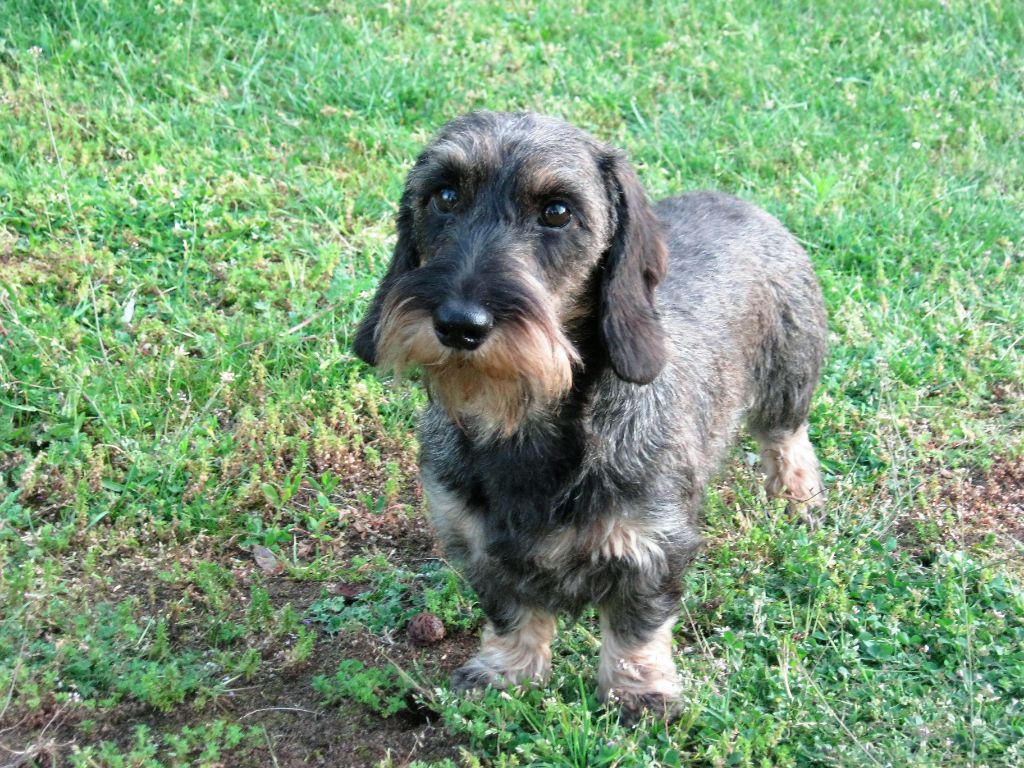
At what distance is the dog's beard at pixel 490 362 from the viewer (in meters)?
2.76

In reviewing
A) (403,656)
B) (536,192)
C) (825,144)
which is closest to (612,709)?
(403,656)

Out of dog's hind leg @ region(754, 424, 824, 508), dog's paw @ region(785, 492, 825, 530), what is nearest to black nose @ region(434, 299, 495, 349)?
dog's paw @ region(785, 492, 825, 530)

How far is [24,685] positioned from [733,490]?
9.10 ft

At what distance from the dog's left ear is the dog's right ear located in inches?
24.6

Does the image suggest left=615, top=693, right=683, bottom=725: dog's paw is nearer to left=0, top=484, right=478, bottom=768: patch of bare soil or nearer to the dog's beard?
left=0, top=484, right=478, bottom=768: patch of bare soil

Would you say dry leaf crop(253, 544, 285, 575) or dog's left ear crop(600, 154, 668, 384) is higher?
dog's left ear crop(600, 154, 668, 384)

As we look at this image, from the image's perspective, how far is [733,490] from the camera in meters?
4.54

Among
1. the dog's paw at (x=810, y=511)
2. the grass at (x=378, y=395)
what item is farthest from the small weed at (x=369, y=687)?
the dog's paw at (x=810, y=511)

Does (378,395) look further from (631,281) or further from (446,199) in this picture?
(631,281)

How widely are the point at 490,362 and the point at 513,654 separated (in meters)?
1.26

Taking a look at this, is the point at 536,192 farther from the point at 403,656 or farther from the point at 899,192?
the point at 899,192

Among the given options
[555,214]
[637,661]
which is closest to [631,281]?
[555,214]

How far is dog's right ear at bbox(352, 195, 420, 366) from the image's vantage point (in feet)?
11.1

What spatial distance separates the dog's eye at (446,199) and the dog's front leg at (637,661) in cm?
134
